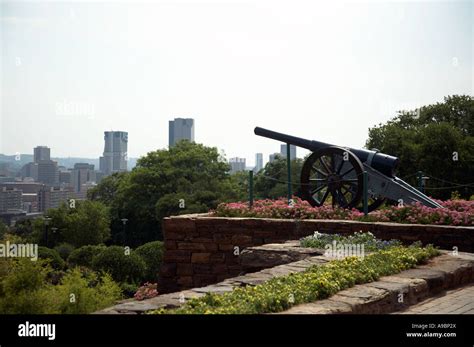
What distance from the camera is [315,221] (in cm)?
1043

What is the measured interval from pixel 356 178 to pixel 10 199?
6.21 metres

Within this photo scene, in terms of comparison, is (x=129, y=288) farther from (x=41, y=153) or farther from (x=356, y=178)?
(x=356, y=178)

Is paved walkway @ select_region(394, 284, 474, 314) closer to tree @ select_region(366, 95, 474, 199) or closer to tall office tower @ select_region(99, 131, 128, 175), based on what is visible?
tree @ select_region(366, 95, 474, 199)

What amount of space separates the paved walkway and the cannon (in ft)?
14.9

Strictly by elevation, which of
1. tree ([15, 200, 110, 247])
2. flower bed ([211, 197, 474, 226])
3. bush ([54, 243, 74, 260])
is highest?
flower bed ([211, 197, 474, 226])

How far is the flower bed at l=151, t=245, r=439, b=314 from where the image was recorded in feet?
17.4

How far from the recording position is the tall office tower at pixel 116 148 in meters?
36.6

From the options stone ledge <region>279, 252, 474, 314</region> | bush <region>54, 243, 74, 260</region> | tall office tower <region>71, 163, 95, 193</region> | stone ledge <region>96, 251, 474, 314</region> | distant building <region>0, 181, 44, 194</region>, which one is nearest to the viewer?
stone ledge <region>96, 251, 474, 314</region>

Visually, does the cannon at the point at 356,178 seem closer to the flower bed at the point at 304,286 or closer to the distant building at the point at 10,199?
the flower bed at the point at 304,286

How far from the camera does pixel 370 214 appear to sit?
1070 centimetres

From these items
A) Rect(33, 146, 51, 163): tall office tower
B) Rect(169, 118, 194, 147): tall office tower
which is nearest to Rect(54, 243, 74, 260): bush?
Rect(33, 146, 51, 163): tall office tower

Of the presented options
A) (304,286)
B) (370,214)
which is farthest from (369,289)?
(370,214)
